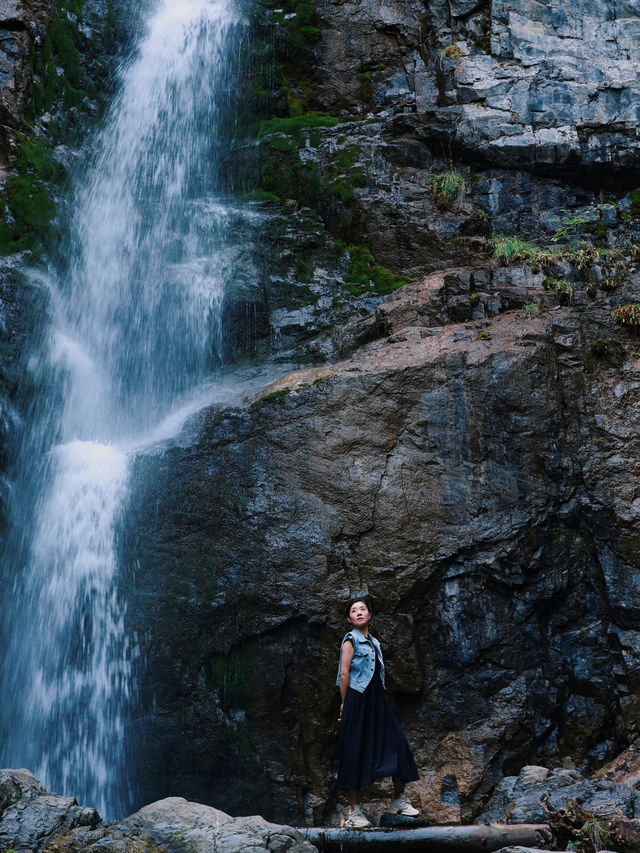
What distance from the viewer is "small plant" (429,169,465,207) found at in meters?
12.1

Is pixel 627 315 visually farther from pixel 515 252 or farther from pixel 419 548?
pixel 419 548

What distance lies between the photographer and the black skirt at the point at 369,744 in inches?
250

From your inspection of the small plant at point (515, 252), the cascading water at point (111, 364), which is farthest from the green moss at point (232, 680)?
the small plant at point (515, 252)

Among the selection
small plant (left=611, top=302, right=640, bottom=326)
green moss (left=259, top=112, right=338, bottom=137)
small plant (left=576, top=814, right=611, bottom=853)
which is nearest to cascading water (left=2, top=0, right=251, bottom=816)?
green moss (left=259, top=112, right=338, bottom=137)

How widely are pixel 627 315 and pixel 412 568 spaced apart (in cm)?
385

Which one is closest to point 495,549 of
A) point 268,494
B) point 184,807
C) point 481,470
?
point 481,470

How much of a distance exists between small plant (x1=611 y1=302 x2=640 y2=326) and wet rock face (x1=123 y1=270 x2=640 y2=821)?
16.8 inches

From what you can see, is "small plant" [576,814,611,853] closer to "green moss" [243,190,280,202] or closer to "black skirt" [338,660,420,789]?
"black skirt" [338,660,420,789]

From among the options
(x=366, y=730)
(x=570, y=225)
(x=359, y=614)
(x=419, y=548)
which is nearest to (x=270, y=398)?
(x=419, y=548)

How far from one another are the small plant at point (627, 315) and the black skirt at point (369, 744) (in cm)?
515

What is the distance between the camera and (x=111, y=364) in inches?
431

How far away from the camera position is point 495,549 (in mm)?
8219

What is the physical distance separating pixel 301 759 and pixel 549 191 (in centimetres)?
881

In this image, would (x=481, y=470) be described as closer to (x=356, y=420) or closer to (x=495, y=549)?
(x=495, y=549)
